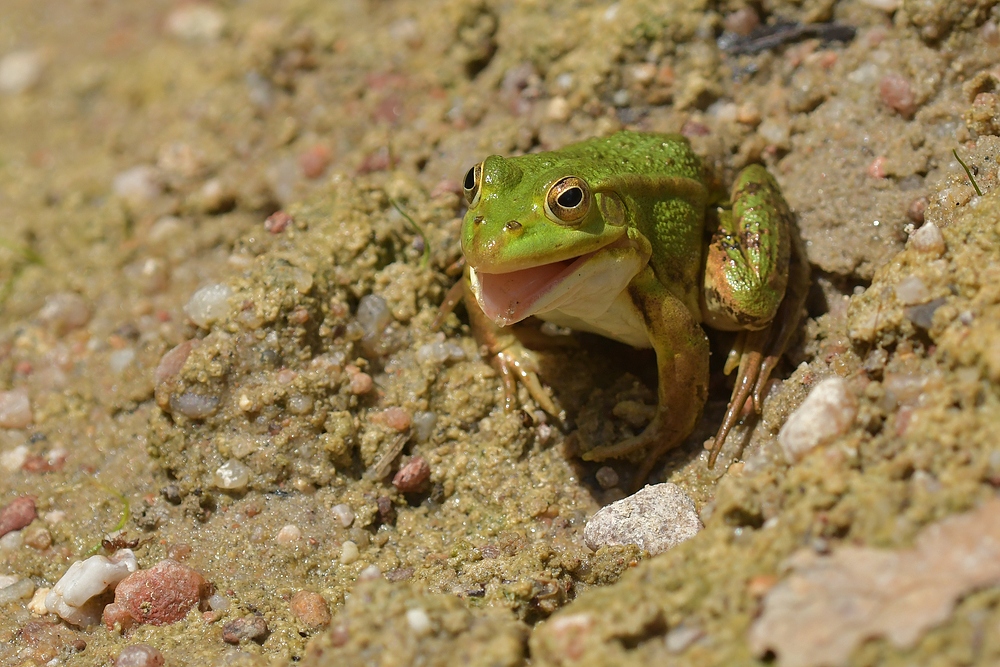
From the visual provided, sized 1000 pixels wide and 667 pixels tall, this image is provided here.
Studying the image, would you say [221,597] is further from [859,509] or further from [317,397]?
[859,509]

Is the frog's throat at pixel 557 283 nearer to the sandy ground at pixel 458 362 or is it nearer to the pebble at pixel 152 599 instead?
the sandy ground at pixel 458 362

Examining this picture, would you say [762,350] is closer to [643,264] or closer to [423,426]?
[643,264]

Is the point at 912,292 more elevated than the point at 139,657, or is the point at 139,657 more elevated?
the point at 912,292

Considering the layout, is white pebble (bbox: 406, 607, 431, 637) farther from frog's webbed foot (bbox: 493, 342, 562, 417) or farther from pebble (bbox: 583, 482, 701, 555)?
frog's webbed foot (bbox: 493, 342, 562, 417)

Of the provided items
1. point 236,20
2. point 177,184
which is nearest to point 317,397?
point 177,184

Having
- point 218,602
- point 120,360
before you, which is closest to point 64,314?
point 120,360

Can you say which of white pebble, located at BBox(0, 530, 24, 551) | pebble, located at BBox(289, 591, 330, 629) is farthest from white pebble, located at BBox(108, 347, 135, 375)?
pebble, located at BBox(289, 591, 330, 629)
